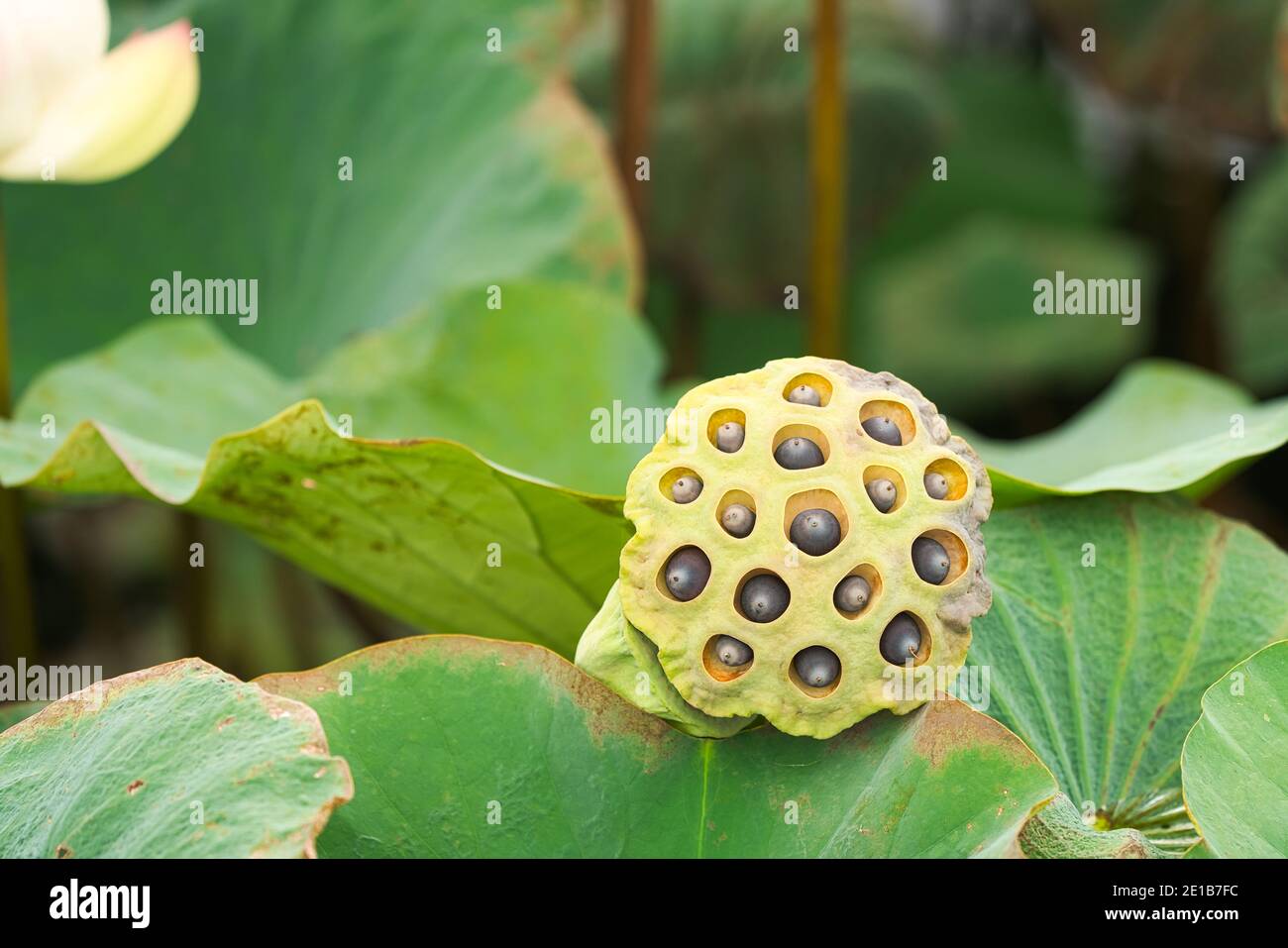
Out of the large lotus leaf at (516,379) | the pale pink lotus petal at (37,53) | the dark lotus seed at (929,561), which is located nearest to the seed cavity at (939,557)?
the dark lotus seed at (929,561)

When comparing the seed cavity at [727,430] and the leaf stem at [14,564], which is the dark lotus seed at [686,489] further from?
the leaf stem at [14,564]

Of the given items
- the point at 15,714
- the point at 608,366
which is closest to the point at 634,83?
the point at 608,366

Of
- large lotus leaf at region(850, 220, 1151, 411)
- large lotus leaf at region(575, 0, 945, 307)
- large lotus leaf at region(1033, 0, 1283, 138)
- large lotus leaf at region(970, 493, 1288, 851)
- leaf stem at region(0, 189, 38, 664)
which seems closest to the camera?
large lotus leaf at region(970, 493, 1288, 851)

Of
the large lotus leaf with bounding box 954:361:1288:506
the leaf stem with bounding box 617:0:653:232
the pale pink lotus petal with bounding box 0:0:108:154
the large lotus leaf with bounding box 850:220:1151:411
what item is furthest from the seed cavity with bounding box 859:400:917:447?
the large lotus leaf with bounding box 850:220:1151:411

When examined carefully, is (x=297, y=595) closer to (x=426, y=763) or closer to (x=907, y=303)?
(x=907, y=303)

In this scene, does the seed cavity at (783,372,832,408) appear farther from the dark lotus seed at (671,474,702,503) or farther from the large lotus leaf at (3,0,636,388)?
the large lotus leaf at (3,0,636,388)

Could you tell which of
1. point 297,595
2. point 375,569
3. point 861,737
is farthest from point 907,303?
point 861,737
